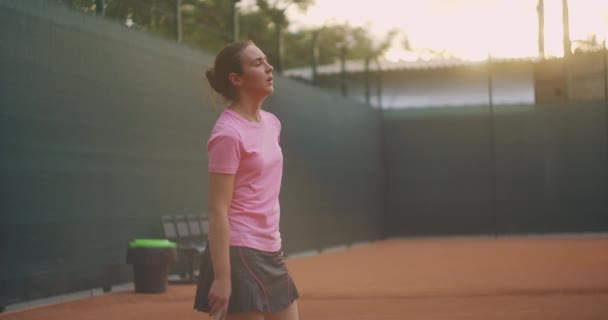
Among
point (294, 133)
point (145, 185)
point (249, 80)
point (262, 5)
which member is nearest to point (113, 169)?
point (145, 185)

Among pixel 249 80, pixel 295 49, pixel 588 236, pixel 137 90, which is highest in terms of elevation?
pixel 295 49

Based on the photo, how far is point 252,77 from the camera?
3031mm

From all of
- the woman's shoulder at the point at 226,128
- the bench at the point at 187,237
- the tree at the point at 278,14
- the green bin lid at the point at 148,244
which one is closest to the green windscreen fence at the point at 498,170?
the tree at the point at 278,14

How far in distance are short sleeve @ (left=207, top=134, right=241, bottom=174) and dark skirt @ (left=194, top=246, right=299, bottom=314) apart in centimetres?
25

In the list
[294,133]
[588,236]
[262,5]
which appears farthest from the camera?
[262,5]

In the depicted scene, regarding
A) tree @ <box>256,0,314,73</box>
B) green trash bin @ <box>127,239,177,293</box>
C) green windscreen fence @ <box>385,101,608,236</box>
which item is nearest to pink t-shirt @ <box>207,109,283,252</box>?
green trash bin @ <box>127,239,177,293</box>

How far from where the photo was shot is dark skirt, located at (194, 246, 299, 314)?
291 centimetres

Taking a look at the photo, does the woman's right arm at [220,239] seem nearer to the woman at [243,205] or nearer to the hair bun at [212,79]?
the woman at [243,205]

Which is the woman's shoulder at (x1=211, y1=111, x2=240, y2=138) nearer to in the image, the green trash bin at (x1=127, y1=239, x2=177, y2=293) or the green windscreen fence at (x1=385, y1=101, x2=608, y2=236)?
the green trash bin at (x1=127, y1=239, x2=177, y2=293)

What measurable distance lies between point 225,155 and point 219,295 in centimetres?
41

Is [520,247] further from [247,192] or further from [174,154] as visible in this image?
[247,192]

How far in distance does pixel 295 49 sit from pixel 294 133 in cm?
2199

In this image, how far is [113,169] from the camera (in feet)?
34.1

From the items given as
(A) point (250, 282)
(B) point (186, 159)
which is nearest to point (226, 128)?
(A) point (250, 282)
